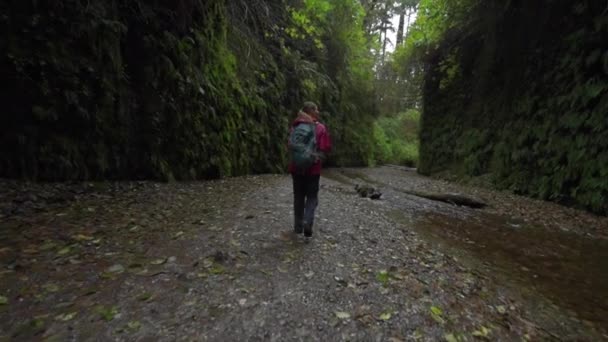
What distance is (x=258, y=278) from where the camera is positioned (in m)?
3.45

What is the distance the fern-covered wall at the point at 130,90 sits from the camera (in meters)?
5.29

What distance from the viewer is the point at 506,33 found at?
516 inches

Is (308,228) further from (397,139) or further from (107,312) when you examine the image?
(397,139)

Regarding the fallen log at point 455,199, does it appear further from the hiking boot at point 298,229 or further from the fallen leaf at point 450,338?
the fallen leaf at point 450,338

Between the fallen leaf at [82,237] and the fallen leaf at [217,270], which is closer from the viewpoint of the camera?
the fallen leaf at [217,270]

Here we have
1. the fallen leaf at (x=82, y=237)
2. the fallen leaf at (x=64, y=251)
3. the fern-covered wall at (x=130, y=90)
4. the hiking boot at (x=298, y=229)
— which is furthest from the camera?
the fern-covered wall at (x=130, y=90)

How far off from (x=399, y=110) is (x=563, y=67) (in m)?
26.6

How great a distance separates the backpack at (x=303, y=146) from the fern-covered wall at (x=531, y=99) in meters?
7.76

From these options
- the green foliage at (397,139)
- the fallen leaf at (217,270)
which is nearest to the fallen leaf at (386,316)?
the fallen leaf at (217,270)

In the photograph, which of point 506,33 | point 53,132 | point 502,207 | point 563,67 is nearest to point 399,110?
point 506,33

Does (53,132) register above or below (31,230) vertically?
above

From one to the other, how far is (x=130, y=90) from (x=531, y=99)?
41.3ft

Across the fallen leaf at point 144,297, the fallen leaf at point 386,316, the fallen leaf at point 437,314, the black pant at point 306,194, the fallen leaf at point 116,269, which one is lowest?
the fallen leaf at point 437,314

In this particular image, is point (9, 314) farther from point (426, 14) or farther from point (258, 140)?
point (426, 14)
